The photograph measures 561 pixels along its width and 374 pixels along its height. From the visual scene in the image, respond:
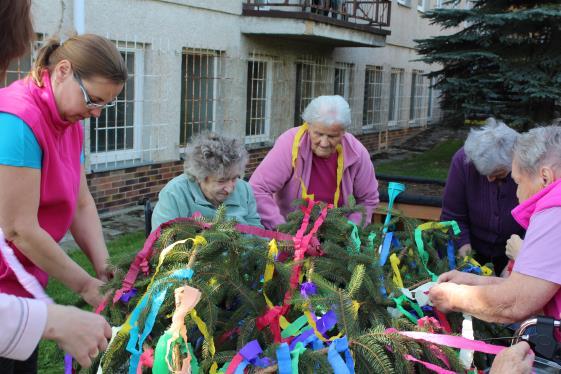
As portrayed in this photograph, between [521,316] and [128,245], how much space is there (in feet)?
16.5

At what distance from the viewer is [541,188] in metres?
2.42

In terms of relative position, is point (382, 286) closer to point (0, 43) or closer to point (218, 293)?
point (218, 293)

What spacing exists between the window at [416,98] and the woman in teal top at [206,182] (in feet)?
57.4

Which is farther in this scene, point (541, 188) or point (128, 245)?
point (128, 245)

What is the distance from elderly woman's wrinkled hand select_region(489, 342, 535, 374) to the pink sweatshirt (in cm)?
141

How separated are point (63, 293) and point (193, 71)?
538cm

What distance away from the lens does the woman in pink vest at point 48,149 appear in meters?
2.19

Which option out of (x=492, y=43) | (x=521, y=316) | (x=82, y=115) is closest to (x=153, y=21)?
(x=492, y=43)

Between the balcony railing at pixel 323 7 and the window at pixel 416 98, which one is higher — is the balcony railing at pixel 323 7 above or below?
above

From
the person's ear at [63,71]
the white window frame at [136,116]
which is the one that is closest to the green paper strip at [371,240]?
the person's ear at [63,71]

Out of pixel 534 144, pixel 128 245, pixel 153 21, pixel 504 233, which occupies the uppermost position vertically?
pixel 153 21

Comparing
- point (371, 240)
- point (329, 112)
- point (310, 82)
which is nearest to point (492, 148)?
point (329, 112)

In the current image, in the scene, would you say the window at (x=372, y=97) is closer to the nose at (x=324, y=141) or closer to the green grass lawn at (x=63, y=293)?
the green grass lawn at (x=63, y=293)

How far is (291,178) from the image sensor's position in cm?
400
